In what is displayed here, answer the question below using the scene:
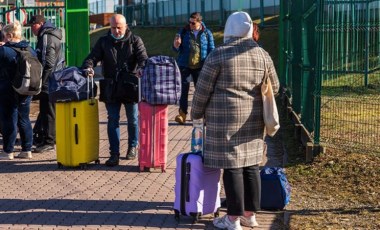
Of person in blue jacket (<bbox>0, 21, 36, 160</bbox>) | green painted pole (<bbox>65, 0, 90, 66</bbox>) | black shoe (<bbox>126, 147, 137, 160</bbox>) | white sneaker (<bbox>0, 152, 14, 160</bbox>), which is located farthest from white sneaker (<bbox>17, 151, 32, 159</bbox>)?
green painted pole (<bbox>65, 0, 90, 66</bbox>)

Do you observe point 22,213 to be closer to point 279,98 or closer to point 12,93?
point 12,93

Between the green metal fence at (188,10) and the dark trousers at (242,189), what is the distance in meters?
23.3

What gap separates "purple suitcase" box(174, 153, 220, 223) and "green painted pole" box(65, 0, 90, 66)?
33.2 ft

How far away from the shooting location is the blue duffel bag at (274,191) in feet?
22.9

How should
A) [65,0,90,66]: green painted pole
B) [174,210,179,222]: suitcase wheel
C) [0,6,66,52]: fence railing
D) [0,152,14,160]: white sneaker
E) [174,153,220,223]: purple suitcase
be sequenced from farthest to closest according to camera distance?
1. [0,6,66,52]: fence railing
2. [65,0,90,66]: green painted pole
3. [0,152,14,160]: white sneaker
4. [174,210,179,222]: suitcase wheel
5. [174,153,220,223]: purple suitcase

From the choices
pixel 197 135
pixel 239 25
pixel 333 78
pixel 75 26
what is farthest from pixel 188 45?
pixel 239 25

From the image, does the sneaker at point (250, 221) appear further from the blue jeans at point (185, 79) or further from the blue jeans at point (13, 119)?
the blue jeans at point (185, 79)

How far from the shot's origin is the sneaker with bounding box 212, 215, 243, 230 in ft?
21.1

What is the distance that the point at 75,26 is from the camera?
16344 mm

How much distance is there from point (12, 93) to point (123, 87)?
149cm

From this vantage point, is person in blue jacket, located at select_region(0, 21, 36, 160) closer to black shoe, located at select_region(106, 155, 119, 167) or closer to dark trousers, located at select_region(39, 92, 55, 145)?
dark trousers, located at select_region(39, 92, 55, 145)

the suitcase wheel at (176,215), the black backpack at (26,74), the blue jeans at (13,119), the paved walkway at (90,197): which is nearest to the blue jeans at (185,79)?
the paved walkway at (90,197)

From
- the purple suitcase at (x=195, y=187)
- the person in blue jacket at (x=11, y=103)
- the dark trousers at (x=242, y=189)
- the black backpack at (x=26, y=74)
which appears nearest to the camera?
the dark trousers at (x=242, y=189)

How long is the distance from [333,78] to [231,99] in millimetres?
9797
